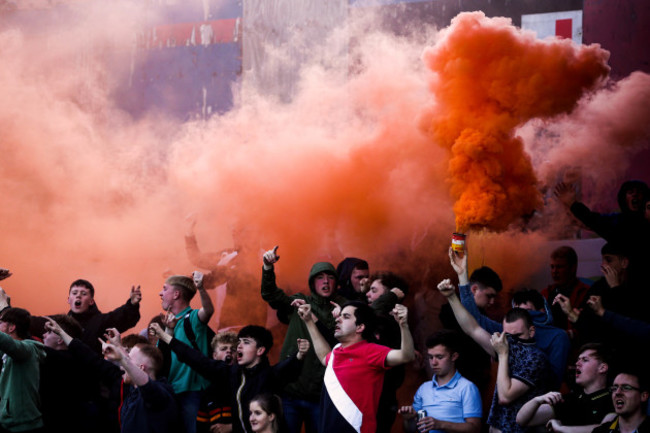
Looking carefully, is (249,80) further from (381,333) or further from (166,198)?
(381,333)

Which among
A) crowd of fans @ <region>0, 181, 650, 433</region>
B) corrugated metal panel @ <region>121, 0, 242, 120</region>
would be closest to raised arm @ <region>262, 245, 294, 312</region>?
crowd of fans @ <region>0, 181, 650, 433</region>

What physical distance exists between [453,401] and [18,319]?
3503mm

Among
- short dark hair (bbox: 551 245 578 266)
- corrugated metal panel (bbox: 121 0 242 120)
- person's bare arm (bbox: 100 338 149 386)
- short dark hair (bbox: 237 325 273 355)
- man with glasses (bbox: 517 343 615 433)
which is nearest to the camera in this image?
man with glasses (bbox: 517 343 615 433)

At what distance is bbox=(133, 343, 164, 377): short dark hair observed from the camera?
5613 millimetres

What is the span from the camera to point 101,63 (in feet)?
33.9

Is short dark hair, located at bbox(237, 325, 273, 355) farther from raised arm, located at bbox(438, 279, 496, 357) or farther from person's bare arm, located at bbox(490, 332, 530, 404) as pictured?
person's bare arm, located at bbox(490, 332, 530, 404)

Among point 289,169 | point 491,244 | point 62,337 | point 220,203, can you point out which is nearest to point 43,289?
point 220,203

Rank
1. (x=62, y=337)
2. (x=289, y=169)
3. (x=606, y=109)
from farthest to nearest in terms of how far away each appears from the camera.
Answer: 1. (x=289, y=169)
2. (x=606, y=109)
3. (x=62, y=337)

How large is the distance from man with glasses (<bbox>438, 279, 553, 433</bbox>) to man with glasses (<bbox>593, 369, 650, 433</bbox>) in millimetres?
685

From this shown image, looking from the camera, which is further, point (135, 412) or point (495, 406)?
point (135, 412)

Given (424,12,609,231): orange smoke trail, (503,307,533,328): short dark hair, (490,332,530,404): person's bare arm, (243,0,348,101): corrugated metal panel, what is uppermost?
(243,0,348,101): corrugated metal panel

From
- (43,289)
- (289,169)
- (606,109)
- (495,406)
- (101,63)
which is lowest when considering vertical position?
(43,289)

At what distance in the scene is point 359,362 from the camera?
16.0 feet

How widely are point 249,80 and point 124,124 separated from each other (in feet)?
6.22
